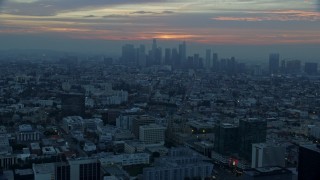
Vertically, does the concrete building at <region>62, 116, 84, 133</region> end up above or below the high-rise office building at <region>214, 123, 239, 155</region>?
below

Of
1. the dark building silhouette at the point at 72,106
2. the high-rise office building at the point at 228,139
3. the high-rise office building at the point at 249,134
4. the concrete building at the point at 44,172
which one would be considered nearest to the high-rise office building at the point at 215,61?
the dark building silhouette at the point at 72,106

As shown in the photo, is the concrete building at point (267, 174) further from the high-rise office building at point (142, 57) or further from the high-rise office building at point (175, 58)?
the high-rise office building at point (142, 57)

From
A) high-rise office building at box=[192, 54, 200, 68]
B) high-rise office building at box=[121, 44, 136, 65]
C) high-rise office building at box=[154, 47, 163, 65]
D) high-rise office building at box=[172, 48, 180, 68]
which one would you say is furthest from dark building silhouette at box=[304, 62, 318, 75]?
high-rise office building at box=[121, 44, 136, 65]

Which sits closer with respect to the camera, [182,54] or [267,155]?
[267,155]

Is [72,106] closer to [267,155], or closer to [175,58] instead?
[267,155]

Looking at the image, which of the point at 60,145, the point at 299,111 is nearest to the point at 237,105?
the point at 299,111

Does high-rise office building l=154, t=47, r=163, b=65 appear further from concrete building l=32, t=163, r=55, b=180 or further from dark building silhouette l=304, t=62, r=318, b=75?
concrete building l=32, t=163, r=55, b=180

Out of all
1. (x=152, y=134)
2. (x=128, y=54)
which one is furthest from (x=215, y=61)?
(x=152, y=134)
